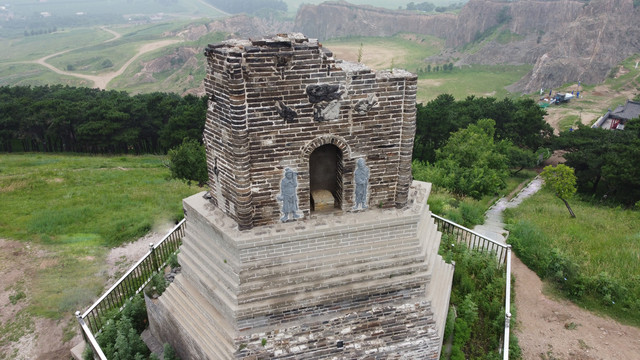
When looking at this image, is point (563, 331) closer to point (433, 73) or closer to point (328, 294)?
point (328, 294)

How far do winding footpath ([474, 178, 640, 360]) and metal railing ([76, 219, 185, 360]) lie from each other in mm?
10209

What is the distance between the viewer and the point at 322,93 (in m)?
7.18

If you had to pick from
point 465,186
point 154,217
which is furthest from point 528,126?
point 154,217

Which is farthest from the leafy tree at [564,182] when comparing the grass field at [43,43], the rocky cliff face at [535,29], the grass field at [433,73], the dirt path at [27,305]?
the grass field at [43,43]

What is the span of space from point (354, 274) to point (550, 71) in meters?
78.4

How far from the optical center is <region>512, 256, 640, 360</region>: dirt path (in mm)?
10594

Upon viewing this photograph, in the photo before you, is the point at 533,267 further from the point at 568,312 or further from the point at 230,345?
the point at 230,345

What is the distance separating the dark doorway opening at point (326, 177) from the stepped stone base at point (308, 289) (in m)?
0.35

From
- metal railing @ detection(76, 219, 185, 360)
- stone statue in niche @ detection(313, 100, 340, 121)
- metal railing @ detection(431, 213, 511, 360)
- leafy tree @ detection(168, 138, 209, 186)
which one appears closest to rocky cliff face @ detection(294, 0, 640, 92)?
leafy tree @ detection(168, 138, 209, 186)

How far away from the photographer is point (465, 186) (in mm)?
21844

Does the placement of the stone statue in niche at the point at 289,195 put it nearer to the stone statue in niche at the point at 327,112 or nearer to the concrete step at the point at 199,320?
the stone statue in niche at the point at 327,112

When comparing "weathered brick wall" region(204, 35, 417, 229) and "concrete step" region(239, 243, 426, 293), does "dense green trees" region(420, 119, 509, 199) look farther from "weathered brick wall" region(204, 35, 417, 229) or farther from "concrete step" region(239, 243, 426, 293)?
"weathered brick wall" region(204, 35, 417, 229)

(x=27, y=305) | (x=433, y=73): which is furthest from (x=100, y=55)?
(x=27, y=305)

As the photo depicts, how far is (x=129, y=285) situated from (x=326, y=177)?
700 cm
